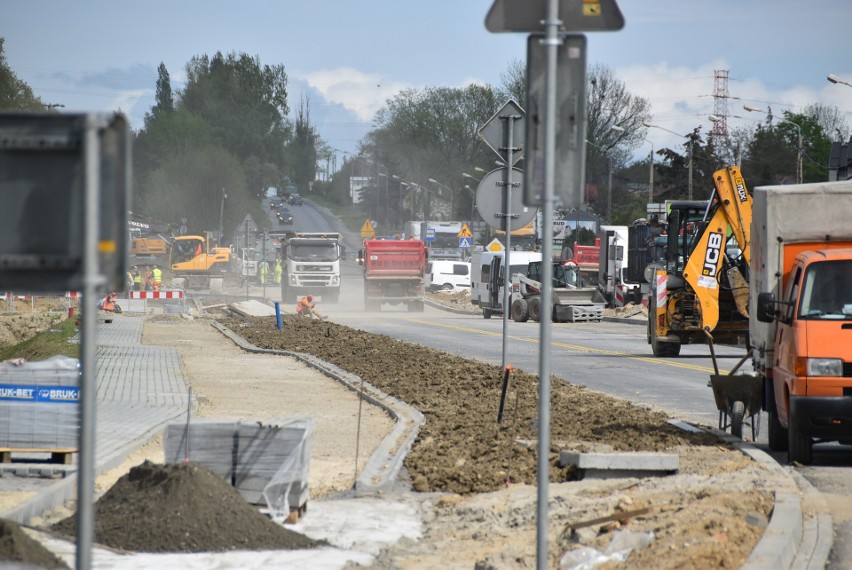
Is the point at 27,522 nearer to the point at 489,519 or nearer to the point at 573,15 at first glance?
the point at 489,519

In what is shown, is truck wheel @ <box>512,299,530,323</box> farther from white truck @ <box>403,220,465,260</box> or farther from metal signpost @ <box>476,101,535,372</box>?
white truck @ <box>403,220,465,260</box>

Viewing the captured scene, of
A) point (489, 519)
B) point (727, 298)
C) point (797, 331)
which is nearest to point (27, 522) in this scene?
point (489, 519)

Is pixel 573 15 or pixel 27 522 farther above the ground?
pixel 573 15

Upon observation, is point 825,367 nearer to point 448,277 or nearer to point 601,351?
point 601,351

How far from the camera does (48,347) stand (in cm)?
2266

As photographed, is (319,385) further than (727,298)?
No

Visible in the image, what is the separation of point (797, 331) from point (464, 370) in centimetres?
876

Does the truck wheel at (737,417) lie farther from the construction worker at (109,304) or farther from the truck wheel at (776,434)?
the construction worker at (109,304)

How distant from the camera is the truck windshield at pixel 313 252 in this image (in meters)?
57.0

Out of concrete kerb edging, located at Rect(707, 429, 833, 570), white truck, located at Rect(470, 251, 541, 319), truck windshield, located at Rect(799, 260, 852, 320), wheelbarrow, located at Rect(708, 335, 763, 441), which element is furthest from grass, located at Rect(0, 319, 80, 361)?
white truck, located at Rect(470, 251, 541, 319)

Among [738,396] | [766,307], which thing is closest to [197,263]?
[738,396]

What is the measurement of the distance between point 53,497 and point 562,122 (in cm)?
446

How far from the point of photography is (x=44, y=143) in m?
3.81

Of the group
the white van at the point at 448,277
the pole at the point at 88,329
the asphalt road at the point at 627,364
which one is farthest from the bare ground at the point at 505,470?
the white van at the point at 448,277
